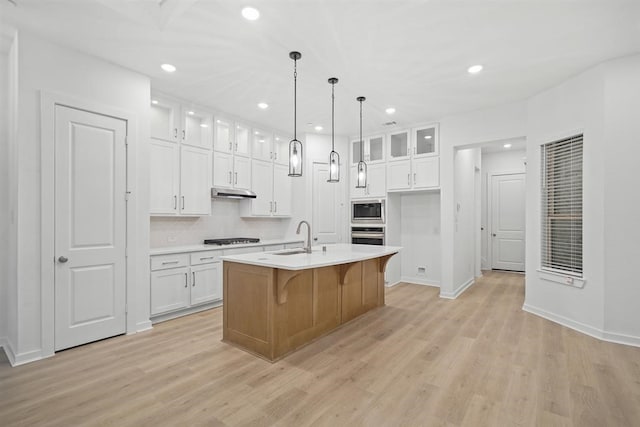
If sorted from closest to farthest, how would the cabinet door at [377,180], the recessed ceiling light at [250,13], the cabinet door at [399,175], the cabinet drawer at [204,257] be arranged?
the recessed ceiling light at [250,13] → the cabinet drawer at [204,257] → the cabinet door at [399,175] → the cabinet door at [377,180]

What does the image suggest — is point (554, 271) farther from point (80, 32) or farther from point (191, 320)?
point (80, 32)

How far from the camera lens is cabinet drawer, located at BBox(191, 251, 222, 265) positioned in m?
4.10

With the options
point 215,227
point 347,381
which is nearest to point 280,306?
point 347,381

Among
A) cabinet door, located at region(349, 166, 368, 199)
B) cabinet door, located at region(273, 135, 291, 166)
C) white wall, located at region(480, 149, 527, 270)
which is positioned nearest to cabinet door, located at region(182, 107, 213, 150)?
cabinet door, located at region(273, 135, 291, 166)

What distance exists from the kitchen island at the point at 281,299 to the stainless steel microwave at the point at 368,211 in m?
2.22

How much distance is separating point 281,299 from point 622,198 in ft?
12.1

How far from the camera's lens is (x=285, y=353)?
9.57ft

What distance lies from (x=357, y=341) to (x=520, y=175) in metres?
6.25

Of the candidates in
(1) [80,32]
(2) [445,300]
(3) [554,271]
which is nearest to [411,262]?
(2) [445,300]

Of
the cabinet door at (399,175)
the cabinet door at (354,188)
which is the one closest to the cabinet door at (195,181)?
the cabinet door at (354,188)

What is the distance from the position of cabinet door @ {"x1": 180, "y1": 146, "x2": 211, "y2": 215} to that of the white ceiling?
80 cm

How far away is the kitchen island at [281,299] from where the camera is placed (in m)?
2.81

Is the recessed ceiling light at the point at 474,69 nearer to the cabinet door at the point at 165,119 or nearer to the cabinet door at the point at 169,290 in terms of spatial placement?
the cabinet door at the point at 165,119

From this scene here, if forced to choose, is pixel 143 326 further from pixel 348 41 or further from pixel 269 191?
pixel 348 41
